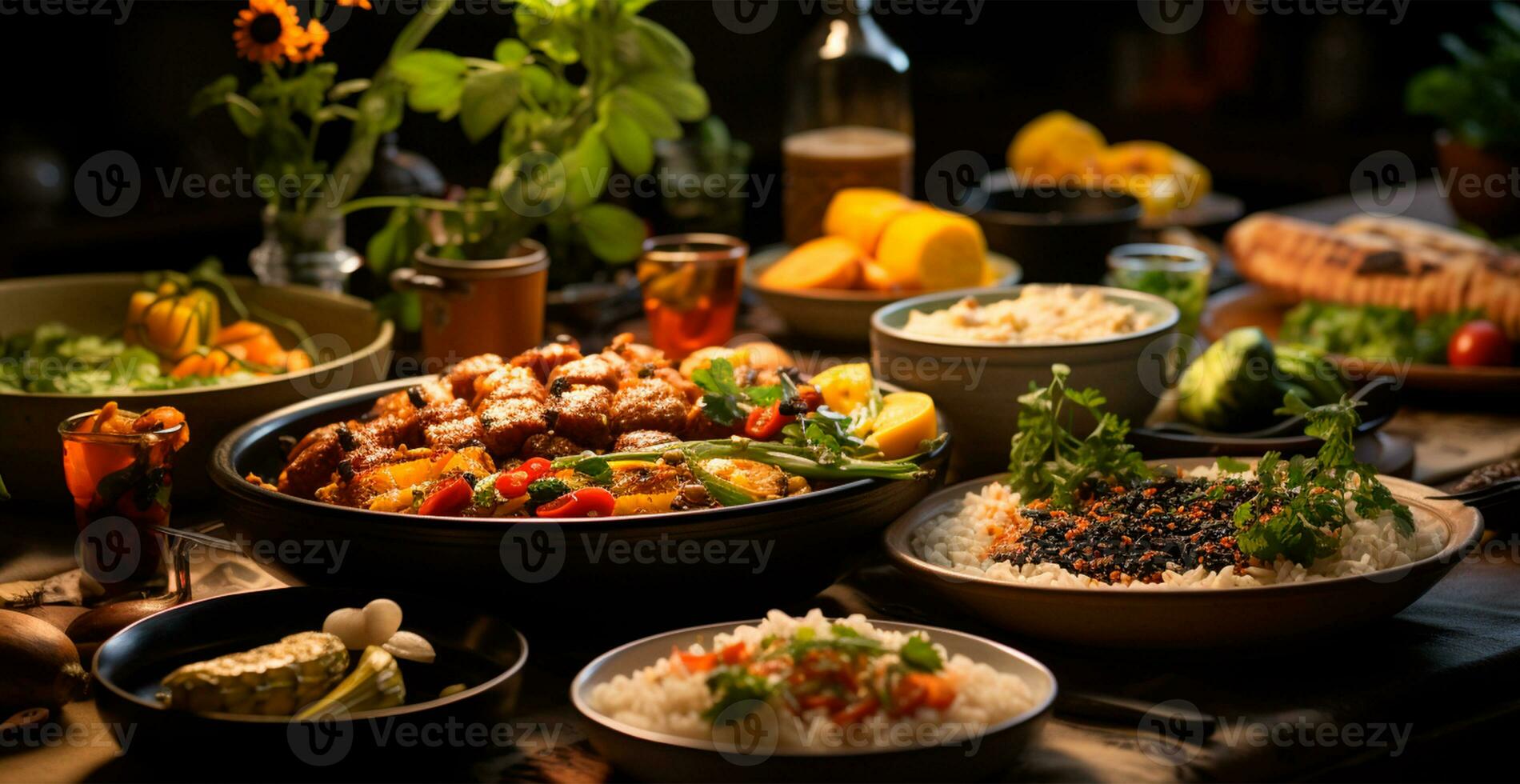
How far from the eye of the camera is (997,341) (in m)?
2.32

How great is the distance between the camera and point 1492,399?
2783 millimetres

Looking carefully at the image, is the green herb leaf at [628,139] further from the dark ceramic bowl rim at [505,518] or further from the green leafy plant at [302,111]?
the dark ceramic bowl rim at [505,518]

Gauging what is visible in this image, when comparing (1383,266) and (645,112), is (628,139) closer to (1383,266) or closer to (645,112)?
(645,112)

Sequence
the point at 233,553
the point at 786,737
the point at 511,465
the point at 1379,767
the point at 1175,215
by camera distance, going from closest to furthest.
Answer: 1. the point at 786,737
2. the point at 1379,767
3. the point at 511,465
4. the point at 233,553
5. the point at 1175,215

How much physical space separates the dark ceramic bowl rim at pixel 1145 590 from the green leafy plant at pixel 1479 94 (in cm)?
273

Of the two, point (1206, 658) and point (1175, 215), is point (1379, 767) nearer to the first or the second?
point (1206, 658)

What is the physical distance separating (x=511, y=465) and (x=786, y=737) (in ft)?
2.29

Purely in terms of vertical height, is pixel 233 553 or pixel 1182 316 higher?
pixel 1182 316

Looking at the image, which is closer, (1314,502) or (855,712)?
(855,712)

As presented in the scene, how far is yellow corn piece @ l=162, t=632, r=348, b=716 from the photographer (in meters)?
1.34

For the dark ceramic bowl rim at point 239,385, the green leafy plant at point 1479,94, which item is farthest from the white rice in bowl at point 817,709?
the green leafy plant at point 1479,94

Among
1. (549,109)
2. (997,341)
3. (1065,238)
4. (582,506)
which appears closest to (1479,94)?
(1065,238)

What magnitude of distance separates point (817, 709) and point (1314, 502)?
724 millimetres

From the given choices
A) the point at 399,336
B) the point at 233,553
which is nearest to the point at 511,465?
the point at 233,553
